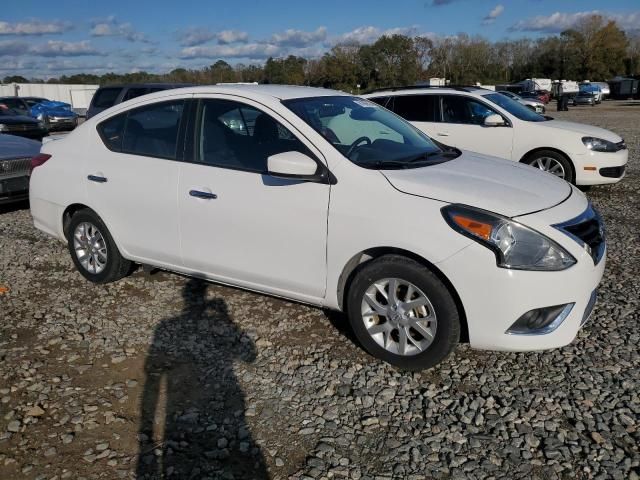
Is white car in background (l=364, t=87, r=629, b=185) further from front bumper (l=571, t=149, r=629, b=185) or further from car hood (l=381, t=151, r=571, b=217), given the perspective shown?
car hood (l=381, t=151, r=571, b=217)

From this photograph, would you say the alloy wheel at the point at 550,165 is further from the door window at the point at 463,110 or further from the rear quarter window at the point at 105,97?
the rear quarter window at the point at 105,97

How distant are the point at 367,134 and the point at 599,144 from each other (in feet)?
18.8

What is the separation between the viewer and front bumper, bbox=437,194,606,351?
10.2 feet

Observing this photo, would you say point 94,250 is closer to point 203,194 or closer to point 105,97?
point 203,194

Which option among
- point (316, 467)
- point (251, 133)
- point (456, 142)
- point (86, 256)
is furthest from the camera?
point (456, 142)

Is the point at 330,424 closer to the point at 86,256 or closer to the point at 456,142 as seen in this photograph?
the point at 86,256

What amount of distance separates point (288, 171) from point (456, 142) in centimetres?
607

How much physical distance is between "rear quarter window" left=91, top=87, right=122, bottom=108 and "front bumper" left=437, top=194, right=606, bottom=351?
10363 millimetres

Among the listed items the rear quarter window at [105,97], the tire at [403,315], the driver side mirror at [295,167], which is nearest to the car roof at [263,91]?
the driver side mirror at [295,167]

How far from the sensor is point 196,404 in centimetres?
Result: 325

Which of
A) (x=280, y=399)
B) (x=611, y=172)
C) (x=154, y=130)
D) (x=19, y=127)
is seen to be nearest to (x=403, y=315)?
(x=280, y=399)

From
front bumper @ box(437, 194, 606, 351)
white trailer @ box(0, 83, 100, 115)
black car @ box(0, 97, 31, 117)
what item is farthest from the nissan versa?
white trailer @ box(0, 83, 100, 115)

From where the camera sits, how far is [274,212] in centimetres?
376

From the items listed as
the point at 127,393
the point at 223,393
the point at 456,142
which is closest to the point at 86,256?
the point at 127,393
